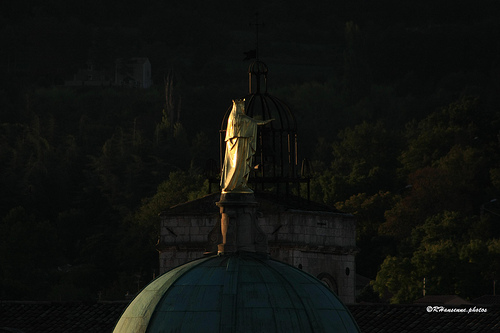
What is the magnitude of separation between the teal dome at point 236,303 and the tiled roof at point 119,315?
2846 centimetres

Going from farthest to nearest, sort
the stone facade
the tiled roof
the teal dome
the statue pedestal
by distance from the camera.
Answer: the stone facade → the tiled roof → the statue pedestal → the teal dome

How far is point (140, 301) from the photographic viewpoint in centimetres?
2842

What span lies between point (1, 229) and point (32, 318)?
96.2 metres

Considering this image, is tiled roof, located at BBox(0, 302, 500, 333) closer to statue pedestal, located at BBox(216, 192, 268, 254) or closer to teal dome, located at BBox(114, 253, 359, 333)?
statue pedestal, located at BBox(216, 192, 268, 254)

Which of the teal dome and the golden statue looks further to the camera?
the golden statue

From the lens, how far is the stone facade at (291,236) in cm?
6416

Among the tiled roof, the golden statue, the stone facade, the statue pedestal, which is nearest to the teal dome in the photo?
the statue pedestal

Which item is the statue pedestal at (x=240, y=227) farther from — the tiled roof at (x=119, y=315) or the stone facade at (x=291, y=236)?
the stone facade at (x=291, y=236)

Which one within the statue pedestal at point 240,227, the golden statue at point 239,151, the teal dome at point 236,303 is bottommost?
the teal dome at point 236,303

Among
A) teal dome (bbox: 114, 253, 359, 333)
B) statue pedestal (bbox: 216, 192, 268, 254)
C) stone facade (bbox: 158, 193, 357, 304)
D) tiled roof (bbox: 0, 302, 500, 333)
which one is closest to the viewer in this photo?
teal dome (bbox: 114, 253, 359, 333)

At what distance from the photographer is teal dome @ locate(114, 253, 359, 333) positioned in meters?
27.8

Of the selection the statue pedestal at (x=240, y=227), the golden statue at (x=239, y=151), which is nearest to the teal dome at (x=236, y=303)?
the statue pedestal at (x=240, y=227)

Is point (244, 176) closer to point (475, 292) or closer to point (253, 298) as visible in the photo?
point (253, 298)

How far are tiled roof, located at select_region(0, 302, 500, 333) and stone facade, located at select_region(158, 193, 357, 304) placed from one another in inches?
121
